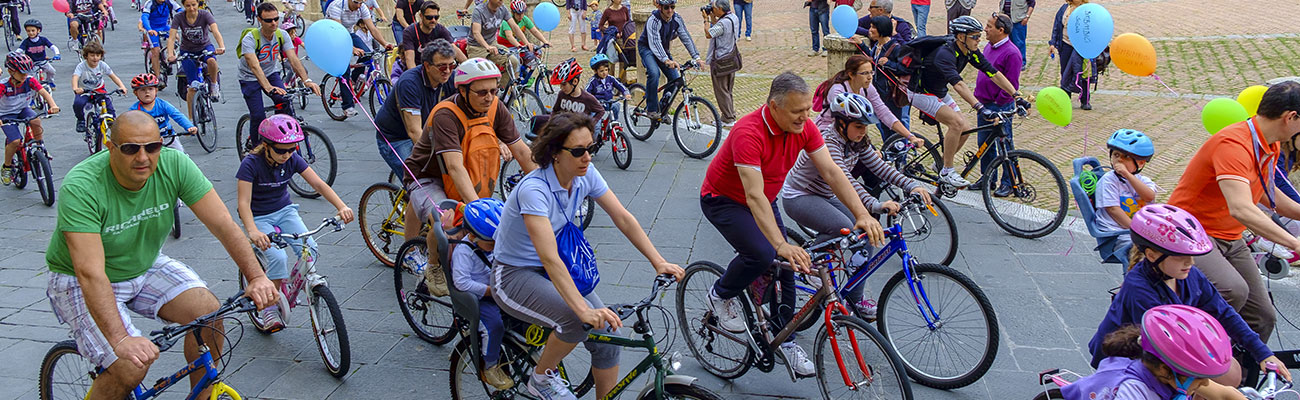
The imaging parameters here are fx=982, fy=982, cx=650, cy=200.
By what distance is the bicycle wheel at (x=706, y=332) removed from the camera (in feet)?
15.7

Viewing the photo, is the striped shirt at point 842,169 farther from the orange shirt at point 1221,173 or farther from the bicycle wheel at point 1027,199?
the bicycle wheel at point 1027,199

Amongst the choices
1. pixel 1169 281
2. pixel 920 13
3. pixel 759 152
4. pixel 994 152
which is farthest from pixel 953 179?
pixel 920 13

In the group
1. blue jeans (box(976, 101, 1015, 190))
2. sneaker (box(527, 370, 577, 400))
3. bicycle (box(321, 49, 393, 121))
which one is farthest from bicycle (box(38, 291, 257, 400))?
bicycle (box(321, 49, 393, 121))

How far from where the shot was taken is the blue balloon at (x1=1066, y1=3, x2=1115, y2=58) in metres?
7.91

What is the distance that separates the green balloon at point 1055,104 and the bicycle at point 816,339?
361 cm

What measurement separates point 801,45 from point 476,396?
13346 mm

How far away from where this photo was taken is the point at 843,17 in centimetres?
1105

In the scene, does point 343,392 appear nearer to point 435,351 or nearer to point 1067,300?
point 435,351

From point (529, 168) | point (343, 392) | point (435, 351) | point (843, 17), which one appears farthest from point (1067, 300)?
point (843, 17)

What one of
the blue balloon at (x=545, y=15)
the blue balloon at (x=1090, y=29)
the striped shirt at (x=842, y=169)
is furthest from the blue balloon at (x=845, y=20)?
the striped shirt at (x=842, y=169)

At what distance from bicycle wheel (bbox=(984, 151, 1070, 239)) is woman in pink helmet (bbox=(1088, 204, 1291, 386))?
3335mm

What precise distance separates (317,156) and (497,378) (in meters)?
5.59

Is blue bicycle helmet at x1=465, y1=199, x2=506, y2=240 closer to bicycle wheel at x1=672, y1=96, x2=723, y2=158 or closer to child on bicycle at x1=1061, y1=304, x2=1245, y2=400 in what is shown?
child on bicycle at x1=1061, y1=304, x2=1245, y2=400

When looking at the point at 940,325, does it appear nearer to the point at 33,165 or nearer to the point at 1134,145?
the point at 1134,145
